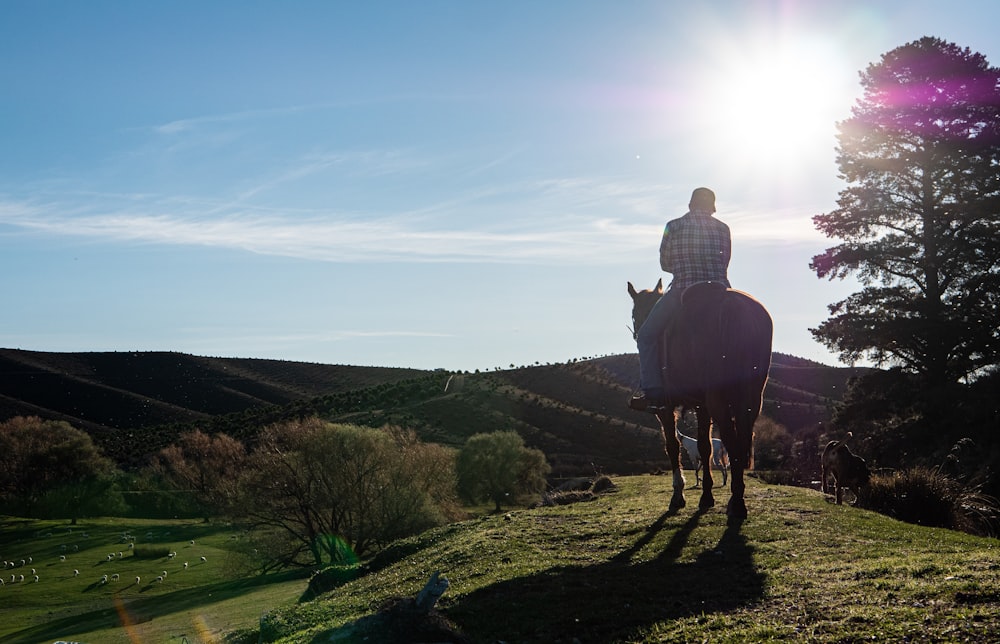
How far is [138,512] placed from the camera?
87125 millimetres

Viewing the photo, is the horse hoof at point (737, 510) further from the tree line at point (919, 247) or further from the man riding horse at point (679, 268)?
the tree line at point (919, 247)

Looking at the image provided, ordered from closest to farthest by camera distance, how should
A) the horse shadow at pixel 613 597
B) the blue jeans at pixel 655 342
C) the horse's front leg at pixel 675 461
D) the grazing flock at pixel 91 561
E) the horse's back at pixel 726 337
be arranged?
the horse shadow at pixel 613 597 → the horse's back at pixel 726 337 → the blue jeans at pixel 655 342 → the horse's front leg at pixel 675 461 → the grazing flock at pixel 91 561

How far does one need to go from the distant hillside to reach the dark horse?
51.2 metres

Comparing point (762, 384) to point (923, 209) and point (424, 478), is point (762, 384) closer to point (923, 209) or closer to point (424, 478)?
point (923, 209)

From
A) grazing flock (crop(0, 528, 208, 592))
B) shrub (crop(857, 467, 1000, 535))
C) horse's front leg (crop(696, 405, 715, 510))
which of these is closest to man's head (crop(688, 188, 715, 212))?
horse's front leg (crop(696, 405, 715, 510))

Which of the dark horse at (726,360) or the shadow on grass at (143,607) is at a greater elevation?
the dark horse at (726,360)

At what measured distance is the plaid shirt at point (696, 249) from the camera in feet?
37.0

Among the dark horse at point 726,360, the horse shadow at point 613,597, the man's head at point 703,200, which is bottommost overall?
the horse shadow at point 613,597

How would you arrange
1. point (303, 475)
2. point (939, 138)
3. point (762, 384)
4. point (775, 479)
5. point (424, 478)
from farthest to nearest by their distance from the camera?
point (424, 478) → point (303, 475) → point (939, 138) → point (775, 479) → point (762, 384)

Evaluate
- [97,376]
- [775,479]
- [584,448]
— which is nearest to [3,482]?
[97,376]

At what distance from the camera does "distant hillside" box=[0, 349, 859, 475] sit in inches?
3167

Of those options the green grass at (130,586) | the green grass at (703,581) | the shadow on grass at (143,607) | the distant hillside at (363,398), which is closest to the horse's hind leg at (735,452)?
the green grass at (703,581)

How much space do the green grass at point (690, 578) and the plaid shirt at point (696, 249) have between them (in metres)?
3.51

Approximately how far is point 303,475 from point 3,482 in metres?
56.5
